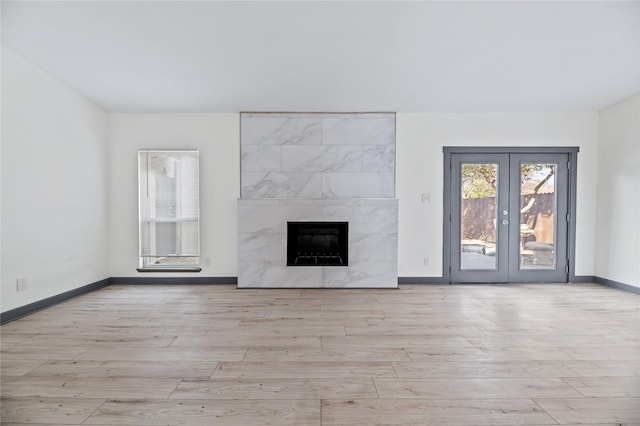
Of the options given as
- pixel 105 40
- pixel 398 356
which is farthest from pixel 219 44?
pixel 398 356

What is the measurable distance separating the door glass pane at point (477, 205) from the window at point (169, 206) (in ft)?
13.5

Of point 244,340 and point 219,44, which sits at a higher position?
point 219,44

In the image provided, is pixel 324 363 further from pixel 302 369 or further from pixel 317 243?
pixel 317 243

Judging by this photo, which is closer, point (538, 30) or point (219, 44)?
point (538, 30)

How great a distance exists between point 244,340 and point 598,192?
5557 millimetres

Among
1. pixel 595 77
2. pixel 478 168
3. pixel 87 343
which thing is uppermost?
pixel 595 77

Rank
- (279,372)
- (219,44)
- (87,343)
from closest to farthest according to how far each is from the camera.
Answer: (279,372) < (87,343) < (219,44)

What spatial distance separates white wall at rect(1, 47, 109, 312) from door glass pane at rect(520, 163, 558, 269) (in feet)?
20.8

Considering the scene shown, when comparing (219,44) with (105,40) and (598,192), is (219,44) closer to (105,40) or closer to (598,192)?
(105,40)

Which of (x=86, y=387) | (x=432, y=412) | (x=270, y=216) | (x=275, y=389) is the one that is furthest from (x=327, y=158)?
(x=86, y=387)

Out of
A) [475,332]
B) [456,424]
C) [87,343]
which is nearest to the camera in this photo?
[456,424]

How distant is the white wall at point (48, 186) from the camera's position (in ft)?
10.6

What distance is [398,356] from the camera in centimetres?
245

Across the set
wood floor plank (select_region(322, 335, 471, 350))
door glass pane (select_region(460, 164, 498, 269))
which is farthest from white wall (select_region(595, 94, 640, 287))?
wood floor plank (select_region(322, 335, 471, 350))
